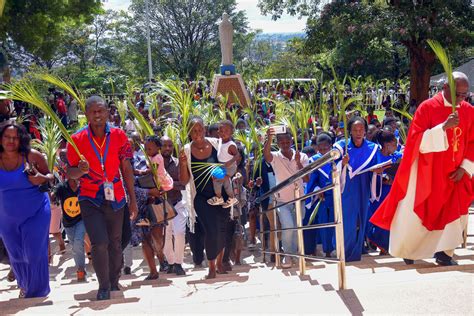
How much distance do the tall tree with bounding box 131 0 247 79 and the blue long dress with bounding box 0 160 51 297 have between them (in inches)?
1511

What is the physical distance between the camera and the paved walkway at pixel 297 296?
368 cm

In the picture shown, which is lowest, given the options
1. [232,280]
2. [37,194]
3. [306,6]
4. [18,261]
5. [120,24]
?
[232,280]

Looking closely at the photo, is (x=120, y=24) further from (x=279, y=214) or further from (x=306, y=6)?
(x=279, y=214)

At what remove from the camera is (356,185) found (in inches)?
261

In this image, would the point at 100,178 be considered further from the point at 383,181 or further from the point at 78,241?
the point at 383,181

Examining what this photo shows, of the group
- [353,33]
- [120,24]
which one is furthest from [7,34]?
[120,24]

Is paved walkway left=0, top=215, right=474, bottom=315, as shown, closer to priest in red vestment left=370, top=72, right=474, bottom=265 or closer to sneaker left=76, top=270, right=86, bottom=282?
priest in red vestment left=370, top=72, right=474, bottom=265

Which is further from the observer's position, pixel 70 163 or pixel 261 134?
pixel 261 134

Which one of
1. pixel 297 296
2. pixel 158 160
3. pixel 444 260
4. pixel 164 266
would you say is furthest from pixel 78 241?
pixel 444 260

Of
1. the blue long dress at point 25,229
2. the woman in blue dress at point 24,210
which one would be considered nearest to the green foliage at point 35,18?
the woman in blue dress at point 24,210

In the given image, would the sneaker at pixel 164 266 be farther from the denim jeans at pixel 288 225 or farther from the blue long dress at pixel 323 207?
the blue long dress at pixel 323 207

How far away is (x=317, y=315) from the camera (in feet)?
11.9

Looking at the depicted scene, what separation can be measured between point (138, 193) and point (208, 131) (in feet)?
5.99

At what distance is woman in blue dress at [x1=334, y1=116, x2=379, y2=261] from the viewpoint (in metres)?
6.50
